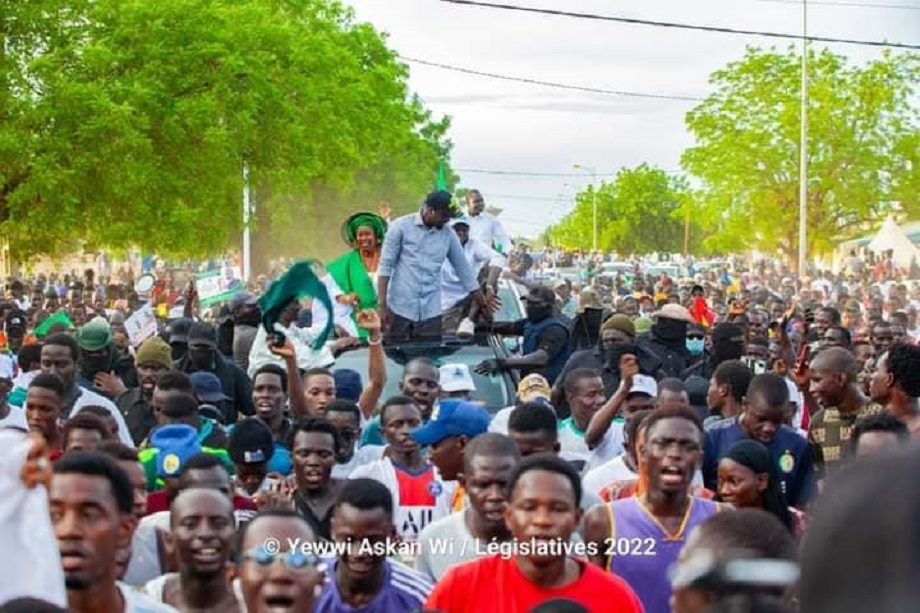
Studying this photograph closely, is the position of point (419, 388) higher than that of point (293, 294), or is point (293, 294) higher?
point (293, 294)

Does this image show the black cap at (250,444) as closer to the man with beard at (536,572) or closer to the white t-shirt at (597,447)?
the white t-shirt at (597,447)

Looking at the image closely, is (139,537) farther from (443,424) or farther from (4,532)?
(4,532)

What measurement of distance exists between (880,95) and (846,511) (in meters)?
44.5

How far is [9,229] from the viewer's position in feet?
78.0

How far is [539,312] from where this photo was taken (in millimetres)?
11461

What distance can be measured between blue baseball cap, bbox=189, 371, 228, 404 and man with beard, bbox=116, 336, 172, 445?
322 millimetres

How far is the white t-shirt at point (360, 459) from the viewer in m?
7.46

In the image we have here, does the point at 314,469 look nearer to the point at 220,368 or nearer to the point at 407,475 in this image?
the point at 407,475

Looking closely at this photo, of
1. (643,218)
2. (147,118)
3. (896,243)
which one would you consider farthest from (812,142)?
(643,218)

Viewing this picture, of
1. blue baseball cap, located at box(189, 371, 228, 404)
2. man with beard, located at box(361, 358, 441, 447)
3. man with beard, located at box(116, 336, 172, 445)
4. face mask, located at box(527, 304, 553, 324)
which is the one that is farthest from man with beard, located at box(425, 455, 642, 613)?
face mask, located at box(527, 304, 553, 324)

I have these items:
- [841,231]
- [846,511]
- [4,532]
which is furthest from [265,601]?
[841,231]

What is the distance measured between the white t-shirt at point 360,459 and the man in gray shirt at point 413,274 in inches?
135

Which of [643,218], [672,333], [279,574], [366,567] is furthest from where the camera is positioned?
[643,218]

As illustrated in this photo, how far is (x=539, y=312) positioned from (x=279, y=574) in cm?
727
